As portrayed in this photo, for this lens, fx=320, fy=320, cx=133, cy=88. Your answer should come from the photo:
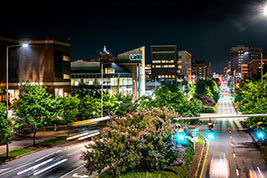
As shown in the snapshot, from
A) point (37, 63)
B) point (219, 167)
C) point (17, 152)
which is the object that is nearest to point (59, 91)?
point (37, 63)

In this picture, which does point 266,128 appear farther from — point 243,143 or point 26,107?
point 26,107

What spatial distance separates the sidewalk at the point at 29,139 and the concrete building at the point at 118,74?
39.9 meters

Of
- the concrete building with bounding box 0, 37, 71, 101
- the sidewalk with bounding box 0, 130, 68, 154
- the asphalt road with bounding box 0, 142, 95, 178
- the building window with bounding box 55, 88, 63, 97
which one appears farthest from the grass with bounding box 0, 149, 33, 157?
the building window with bounding box 55, 88, 63, 97

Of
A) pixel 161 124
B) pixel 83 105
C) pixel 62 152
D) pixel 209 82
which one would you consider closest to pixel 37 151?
pixel 62 152

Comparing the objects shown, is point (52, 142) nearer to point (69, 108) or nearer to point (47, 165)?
point (69, 108)

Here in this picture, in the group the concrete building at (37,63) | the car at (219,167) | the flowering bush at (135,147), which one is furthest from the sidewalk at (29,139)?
the car at (219,167)

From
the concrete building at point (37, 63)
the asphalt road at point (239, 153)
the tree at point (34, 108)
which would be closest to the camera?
the asphalt road at point (239, 153)

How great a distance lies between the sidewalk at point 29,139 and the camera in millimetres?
42466

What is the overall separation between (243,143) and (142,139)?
29.7 m

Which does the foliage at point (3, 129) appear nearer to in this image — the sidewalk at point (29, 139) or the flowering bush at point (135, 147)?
the sidewalk at point (29, 139)

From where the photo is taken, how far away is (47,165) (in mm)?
31656

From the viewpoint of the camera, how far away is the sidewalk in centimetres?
4247

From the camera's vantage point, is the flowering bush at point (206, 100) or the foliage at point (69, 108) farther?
the flowering bush at point (206, 100)

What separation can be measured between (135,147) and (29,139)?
29723 millimetres
